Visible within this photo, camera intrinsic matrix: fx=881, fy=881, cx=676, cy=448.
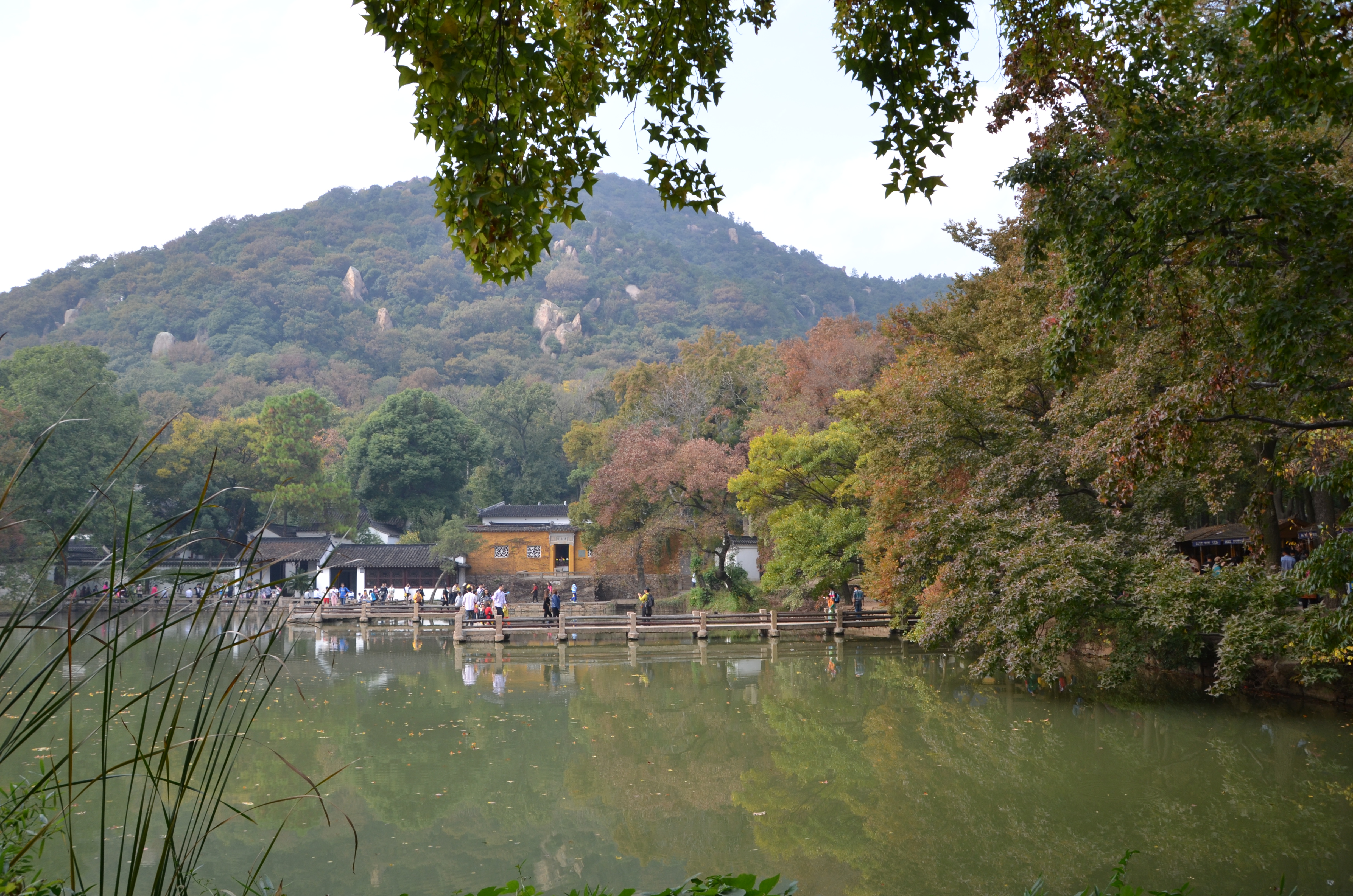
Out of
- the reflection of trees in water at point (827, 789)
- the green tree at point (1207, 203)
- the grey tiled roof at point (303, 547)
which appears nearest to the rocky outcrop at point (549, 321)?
the grey tiled roof at point (303, 547)

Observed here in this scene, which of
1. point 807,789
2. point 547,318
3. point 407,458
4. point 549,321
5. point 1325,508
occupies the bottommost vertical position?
point 807,789

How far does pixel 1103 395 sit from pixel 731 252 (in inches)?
3120

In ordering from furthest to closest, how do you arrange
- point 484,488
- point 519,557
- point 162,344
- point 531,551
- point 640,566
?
point 162,344 < point 484,488 < point 531,551 < point 519,557 < point 640,566

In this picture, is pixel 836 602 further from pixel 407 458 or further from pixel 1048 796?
pixel 407 458

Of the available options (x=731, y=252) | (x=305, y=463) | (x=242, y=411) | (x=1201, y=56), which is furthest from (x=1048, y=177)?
(x=731, y=252)

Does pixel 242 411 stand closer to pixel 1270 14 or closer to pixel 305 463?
pixel 305 463

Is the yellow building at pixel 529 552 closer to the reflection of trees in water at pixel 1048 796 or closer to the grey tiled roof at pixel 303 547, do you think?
the grey tiled roof at pixel 303 547

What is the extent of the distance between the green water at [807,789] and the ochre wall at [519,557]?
706 inches

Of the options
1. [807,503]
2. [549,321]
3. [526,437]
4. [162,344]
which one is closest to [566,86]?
[807,503]

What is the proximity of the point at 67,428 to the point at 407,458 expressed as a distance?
11.0 metres

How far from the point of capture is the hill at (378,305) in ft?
167

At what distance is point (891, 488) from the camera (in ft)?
43.0

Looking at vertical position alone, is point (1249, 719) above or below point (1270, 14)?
below

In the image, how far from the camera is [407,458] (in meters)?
32.7
